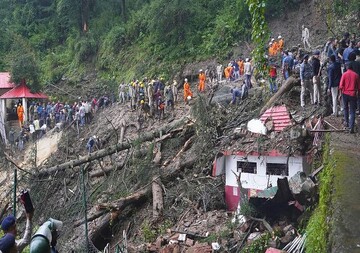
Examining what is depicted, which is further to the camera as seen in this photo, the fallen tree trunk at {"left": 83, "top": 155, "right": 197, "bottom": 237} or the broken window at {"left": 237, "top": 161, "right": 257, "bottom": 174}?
the fallen tree trunk at {"left": 83, "top": 155, "right": 197, "bottom": 237}

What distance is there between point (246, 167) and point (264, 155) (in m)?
1.05

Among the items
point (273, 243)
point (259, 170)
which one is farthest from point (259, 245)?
point (259, 170)

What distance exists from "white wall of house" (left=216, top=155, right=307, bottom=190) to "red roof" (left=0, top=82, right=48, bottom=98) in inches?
885

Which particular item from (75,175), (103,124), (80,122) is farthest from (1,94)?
(75,175)

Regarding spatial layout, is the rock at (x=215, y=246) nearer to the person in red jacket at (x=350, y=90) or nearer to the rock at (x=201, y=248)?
the rock at (x=201, y=248)

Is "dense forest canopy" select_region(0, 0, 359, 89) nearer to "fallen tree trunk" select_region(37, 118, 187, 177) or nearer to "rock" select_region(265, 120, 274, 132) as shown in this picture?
"fallen tree trunk" select_region(37, 118, 187, 177)

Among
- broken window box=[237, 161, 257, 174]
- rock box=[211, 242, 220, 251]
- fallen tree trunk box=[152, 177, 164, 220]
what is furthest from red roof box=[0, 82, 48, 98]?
rock box=[211, 242, 220, 251]

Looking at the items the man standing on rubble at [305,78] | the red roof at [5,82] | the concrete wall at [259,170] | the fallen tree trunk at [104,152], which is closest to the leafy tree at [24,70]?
the red roof at [5,82]

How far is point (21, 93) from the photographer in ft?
102

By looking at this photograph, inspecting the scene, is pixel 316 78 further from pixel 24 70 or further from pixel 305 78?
pixel 24 70

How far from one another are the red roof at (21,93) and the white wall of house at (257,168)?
73.7 ft

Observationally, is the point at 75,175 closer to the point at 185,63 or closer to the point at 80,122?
the point at 80,122

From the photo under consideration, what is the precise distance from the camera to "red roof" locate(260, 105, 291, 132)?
1126cm

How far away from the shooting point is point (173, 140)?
1534 cm
